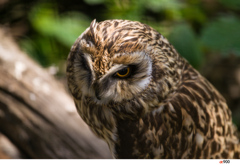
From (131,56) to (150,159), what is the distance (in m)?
0.52

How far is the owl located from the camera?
1128 mm

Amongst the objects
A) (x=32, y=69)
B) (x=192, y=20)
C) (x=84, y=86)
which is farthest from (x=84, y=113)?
(x=192, y=20)

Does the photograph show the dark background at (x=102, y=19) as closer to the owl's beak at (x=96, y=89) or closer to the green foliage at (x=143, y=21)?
the green foliage at (x=143, y=21)

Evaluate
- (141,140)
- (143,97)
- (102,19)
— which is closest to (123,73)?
(143,97)

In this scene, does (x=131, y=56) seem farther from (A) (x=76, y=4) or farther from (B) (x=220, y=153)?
(A) (x=76, y=4)

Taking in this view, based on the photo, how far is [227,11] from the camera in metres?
2.83

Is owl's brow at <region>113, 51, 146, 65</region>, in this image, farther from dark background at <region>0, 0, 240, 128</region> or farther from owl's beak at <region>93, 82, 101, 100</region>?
dark background at <region>0, 0, 240, 128</region>

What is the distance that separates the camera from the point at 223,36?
6.00 feet

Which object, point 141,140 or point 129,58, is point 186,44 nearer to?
point 141,140

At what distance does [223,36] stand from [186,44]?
0.70 feet

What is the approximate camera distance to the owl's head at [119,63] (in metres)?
1.10

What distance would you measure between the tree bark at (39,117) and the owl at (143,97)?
1.20 ft

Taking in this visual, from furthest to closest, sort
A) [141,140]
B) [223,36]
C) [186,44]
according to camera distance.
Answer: [186,44]
[223,36]
[141,140]

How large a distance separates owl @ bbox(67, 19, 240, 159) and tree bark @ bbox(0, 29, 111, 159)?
0.37 m
